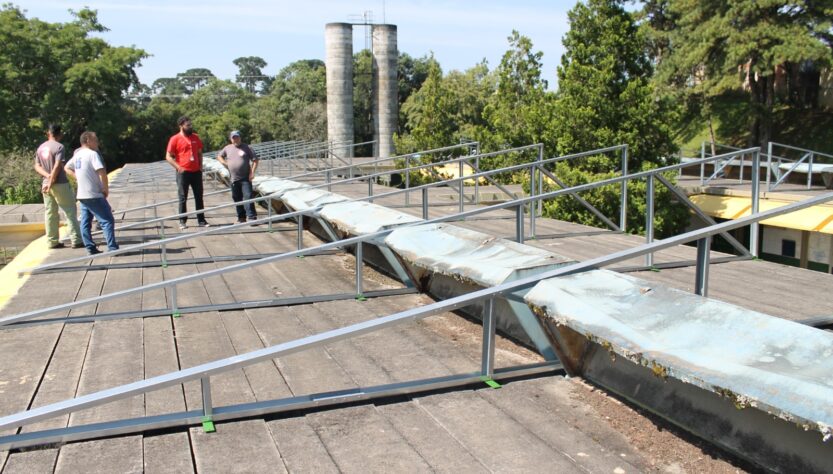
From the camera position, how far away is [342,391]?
3.76m

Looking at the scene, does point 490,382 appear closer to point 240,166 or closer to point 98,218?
point 98,218

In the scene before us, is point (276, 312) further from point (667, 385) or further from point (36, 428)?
point (667, 385)

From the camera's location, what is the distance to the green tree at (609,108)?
52.9 ft

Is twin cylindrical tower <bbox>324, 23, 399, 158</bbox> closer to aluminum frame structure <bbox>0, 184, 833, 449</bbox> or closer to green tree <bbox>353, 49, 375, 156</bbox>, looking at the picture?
green tree <bbox>353, 49, 375, 156</bbox>

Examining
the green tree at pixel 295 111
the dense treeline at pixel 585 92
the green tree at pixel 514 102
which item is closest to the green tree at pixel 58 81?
the dense treeline at pixel 585 92

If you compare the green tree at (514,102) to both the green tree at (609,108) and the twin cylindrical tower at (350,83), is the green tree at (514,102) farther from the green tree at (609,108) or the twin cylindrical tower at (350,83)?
the twin cylindrical tower at (350,83)

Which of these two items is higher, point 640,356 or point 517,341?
point 640,356

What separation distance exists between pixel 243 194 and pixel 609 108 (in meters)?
8.88

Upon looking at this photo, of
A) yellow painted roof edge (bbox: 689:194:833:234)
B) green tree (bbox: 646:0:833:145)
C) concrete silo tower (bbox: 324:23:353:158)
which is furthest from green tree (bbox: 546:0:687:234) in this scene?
concrete silo tower (bbox: 324:23:353:158)

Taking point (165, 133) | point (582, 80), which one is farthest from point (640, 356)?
point (165, 133)

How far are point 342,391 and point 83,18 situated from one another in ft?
189

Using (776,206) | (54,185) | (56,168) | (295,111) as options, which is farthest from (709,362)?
(295,111)

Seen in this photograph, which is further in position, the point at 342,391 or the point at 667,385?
the point at 342,391

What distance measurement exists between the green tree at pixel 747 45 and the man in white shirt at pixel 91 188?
21.5m
